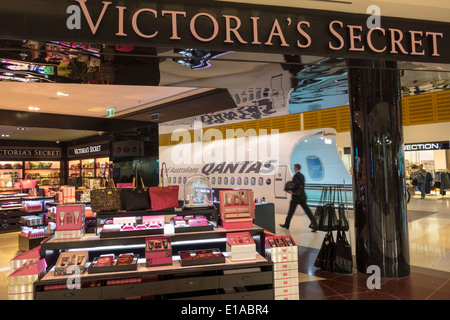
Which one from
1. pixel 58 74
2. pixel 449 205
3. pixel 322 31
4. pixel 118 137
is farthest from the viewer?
pixel 449 205

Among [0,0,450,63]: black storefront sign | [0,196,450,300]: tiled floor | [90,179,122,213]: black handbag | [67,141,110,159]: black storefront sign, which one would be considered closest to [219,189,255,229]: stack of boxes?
[90,179,122,213]: black handbag

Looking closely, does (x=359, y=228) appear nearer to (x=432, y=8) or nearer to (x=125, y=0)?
(x=432, y=8)

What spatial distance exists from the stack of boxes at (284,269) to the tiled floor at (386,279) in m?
0.52

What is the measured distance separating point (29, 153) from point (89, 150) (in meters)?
2.89

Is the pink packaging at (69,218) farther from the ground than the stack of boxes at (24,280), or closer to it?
farther from the ground

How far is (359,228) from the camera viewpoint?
4.27 m

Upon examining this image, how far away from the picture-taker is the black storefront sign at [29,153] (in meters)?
12.4

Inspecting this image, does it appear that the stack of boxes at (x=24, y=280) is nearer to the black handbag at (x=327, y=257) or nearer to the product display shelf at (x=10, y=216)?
the black handbag at (x=327, y=257)

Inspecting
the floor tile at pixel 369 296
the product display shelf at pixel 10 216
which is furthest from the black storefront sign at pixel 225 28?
the product display shelf at pixel 10 216

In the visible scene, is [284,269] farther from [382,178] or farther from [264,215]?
[264,215]

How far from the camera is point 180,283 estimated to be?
110 inches

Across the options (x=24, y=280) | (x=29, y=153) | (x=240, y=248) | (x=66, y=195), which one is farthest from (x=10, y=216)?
(x=240, y=248)
